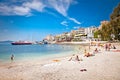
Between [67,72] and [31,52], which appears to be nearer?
[67,72]

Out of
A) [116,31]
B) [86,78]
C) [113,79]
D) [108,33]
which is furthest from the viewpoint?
[108,33]

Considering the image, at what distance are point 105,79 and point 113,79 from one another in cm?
48

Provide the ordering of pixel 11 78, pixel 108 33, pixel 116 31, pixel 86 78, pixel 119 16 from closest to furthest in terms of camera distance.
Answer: pixel 86 78 < pixel 11 78 < pixel 119 16 < pixel 116 31 < pixel 108 33

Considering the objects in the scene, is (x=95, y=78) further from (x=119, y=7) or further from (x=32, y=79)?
(x=119, y=7)

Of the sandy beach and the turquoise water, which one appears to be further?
the turquoise water

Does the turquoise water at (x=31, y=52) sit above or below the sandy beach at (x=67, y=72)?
below

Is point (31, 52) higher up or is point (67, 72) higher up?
point (67, 72)

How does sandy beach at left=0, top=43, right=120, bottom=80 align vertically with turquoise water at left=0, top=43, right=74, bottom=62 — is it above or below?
above

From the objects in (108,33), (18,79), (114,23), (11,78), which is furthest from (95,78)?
(108,33)

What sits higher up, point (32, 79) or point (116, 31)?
point (116, 31)

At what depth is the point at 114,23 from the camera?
49.1 m

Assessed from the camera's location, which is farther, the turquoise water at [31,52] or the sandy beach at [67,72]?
the turquoise water at [31,52]

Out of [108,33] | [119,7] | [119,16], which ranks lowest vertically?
[108,33]

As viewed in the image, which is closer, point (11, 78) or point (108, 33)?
point (11, 78)
